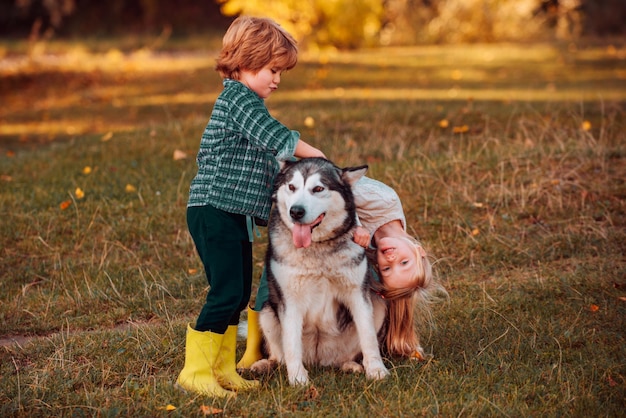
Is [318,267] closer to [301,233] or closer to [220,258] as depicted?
[301,233]

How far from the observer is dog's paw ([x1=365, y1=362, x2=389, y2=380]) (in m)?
4.34

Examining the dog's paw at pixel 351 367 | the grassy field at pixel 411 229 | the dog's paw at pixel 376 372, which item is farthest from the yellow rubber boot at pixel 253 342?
the dog's paw at pixel 376 372

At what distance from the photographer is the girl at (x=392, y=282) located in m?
4.69

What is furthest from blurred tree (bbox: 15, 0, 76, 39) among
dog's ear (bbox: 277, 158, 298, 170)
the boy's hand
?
the boy's hand

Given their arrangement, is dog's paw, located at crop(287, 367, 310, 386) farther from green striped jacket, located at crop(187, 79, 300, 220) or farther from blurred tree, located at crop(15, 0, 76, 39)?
blurred tree, located at crop(15, 0, 76, 39)

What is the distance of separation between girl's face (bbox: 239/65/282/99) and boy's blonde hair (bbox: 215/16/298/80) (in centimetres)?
2

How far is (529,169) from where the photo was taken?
777 cm

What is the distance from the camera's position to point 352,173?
4.27 metres

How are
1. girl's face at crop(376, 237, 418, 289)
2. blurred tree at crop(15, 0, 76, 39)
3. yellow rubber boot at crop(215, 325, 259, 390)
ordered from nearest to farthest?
1. yellow rubber boot at crop(215, 325, 259, 390)
2. girl's face at crop(376, 237, 418, 289)
3. blurred tree at crop(15, 0, 76, 39)

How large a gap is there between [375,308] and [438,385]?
0.65m

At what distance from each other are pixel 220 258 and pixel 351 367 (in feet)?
3.49

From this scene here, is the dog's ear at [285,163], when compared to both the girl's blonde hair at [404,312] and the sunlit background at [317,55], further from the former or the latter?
the sunlit background at [317,55]

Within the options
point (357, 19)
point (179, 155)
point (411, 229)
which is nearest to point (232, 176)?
point (411, 229)

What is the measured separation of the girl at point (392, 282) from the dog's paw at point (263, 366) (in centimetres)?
14
